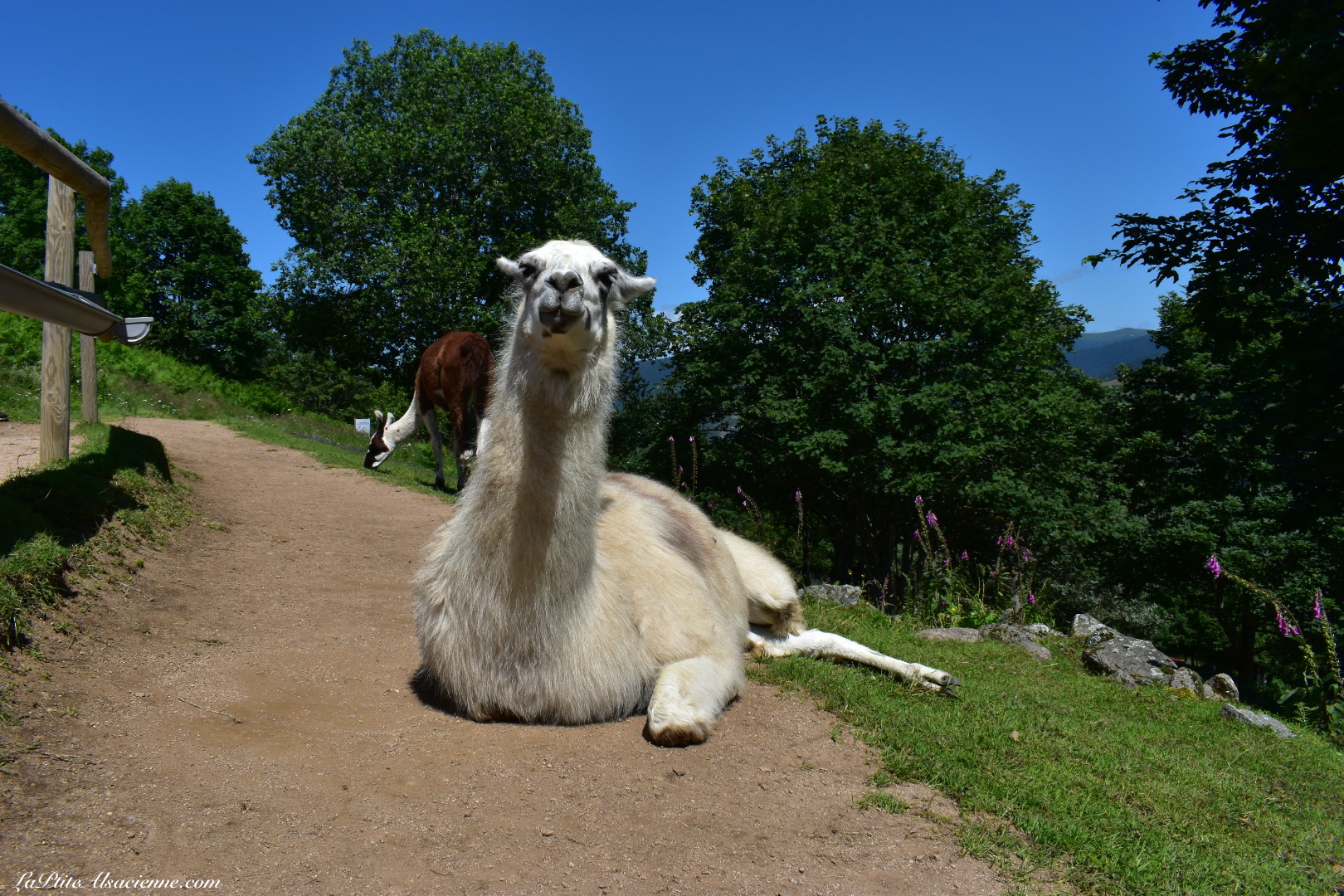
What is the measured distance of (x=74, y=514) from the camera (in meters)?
4.57

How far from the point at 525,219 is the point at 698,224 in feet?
19.1

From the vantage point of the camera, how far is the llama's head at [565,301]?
2.90m

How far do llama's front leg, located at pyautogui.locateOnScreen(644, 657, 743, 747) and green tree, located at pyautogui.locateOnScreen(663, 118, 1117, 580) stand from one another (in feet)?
38.3

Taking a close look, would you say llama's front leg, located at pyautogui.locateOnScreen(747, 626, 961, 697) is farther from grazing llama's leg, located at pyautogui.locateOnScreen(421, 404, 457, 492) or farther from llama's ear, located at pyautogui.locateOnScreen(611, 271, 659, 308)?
grazing llama's leg, located at pyautogui.locateOnScreen(421, 404, 457, 492)

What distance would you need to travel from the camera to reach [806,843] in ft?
8.14

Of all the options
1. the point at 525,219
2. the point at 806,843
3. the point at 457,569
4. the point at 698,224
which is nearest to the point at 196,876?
the point at 457,569

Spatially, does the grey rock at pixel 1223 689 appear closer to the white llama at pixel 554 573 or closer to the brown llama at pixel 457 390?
the white llama at pixel 554 573

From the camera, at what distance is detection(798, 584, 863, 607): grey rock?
23.3 feet

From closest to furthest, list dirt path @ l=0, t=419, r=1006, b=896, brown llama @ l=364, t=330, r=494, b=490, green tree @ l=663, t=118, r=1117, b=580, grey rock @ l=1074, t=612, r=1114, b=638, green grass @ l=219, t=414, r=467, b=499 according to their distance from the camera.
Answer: dirt path @ l=0, t=419, r=1006, b=896 < grey rock @ l=1074, t=612, r=1114, b=638 < brown llama @ l=364, t=330, r=494, b=490 < green grass @ l=219, t=414, r=467, b=499 < green tree @ l=663, t=118, r=1117, b=580

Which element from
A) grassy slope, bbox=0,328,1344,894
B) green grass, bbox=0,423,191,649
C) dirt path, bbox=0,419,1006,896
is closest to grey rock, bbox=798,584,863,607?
grassy slope, bbox=0,328,1344,894

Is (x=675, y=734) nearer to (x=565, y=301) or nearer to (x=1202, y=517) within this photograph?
(x=565, y=301)

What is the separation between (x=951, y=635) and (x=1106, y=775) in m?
2.84

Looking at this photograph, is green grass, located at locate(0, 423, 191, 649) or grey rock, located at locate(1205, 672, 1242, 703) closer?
green grass, located at locate(0, 423, 191, 649)

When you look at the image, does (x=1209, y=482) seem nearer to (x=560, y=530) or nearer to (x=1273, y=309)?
(x=1273, y=309)
